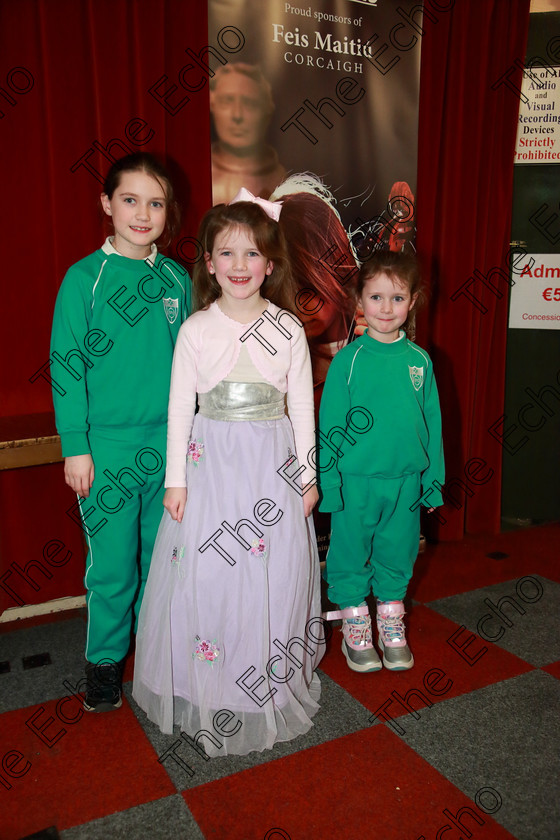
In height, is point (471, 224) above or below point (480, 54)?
below

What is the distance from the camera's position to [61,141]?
209 centimetres

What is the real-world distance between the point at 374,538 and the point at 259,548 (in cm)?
51

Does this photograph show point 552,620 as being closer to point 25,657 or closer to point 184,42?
point 25,657

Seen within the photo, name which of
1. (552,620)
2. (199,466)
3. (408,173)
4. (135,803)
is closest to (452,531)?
(552,620)

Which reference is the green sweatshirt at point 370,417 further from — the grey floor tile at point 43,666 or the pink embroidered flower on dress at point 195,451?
the grey floor tile at point 43,666

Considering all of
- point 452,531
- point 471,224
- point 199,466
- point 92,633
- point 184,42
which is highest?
point 184,42

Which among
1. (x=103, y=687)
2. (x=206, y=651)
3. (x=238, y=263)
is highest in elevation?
(x=238, y=263)

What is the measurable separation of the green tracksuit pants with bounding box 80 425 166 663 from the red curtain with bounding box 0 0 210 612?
66 cm

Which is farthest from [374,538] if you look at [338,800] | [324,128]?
[324,128]

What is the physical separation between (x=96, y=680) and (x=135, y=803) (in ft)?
1.33

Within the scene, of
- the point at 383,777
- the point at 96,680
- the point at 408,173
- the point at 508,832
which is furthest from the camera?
the point at 408,173

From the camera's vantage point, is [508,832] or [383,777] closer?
[508,832]

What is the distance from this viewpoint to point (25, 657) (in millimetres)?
2029

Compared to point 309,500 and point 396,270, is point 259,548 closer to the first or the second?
point 309,500
